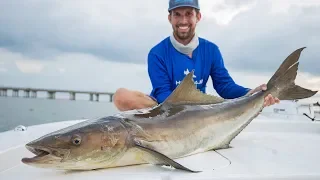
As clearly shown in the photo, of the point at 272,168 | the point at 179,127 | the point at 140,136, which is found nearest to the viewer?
the point at 272,168

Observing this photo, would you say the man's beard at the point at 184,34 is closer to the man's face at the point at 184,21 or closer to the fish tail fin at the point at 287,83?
the man's face at the point at 184,21

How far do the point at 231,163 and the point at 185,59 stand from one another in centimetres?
217

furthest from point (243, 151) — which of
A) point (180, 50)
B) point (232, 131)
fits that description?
point (180, 50)

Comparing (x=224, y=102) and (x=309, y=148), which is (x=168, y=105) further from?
(x=309, y=148)

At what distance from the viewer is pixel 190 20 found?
4.28 m

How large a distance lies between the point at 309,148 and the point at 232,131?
659 mm

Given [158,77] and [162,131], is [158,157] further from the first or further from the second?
[158,77]

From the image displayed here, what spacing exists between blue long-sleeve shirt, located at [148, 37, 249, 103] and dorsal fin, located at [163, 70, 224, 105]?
1142mm

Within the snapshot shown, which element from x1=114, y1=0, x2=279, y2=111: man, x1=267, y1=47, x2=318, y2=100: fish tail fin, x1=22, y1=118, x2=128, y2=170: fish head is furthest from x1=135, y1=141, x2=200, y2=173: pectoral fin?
x1=114, y1=0, x2=279, y2=111: man

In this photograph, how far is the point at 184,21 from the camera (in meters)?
4.27

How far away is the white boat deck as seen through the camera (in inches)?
78.6

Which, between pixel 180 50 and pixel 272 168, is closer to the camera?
pixel 272 168

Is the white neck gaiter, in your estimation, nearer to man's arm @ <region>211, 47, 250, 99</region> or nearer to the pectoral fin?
man's arm @ <region>211, 47, 250, 99</region>

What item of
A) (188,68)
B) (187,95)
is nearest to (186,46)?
(188,68)
